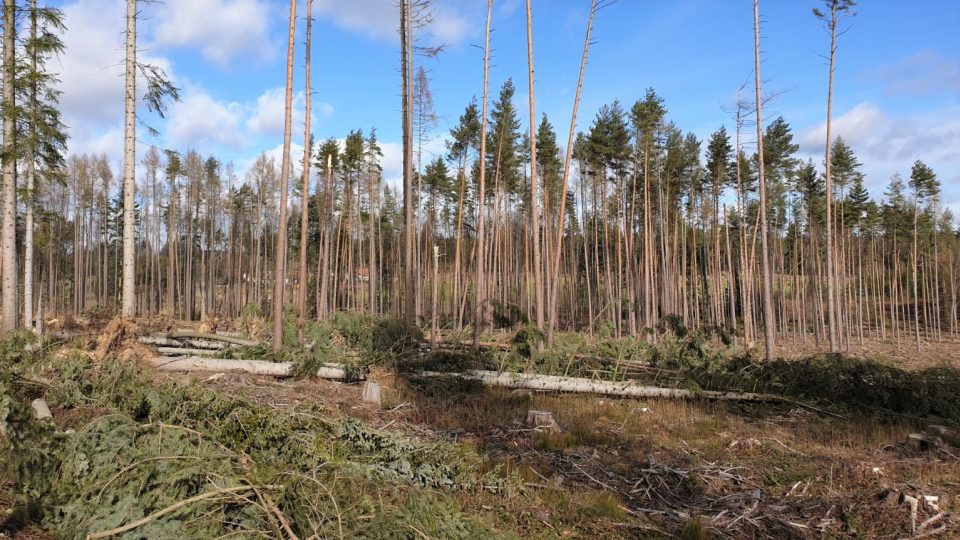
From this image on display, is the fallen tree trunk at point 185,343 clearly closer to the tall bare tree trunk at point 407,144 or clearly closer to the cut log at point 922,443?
the tall bare tree trunk at point 407,144

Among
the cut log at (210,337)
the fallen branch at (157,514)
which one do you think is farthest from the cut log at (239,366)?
the fallen branch at (157,514)

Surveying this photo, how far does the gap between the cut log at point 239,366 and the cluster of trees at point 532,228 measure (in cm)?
232

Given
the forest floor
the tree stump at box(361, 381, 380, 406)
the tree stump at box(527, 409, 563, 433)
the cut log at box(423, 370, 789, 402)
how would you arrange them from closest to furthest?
the forest floor, the tree stump at box(527, 409, 563, 433), the tree stump at box(361, 381, 380, 406), the cut log at box(423, 370, 789, 402)

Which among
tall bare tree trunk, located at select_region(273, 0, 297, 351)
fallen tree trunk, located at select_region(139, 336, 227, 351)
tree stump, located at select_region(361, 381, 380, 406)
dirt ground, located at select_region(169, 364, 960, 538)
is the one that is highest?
tall bare tree trunk, located at select_region(273, 0, 297, 351)

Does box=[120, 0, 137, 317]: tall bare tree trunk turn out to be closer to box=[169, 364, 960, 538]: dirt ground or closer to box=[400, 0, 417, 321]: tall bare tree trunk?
box=[169, 364, 960, 538]: dirt ground

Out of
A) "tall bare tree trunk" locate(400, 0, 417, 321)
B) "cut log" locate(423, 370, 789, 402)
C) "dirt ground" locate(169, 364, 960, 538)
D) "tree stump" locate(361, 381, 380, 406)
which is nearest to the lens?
"dirt ground" locate(169, 364, 960, 538)

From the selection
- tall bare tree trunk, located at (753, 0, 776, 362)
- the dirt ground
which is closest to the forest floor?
the dirt ground

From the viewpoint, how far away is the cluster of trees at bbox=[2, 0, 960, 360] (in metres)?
16.3

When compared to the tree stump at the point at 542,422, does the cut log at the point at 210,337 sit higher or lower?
higher

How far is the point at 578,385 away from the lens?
1050 cm

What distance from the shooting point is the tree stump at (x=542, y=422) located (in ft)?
24.8

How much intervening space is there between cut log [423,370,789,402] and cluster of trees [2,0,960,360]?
1650mm

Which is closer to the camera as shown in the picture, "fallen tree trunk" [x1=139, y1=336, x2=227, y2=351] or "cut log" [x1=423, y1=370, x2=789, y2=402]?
"cut log" [x1=423, y1=370, x2=789, y2=402]

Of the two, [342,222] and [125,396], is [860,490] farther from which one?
[342,222]
